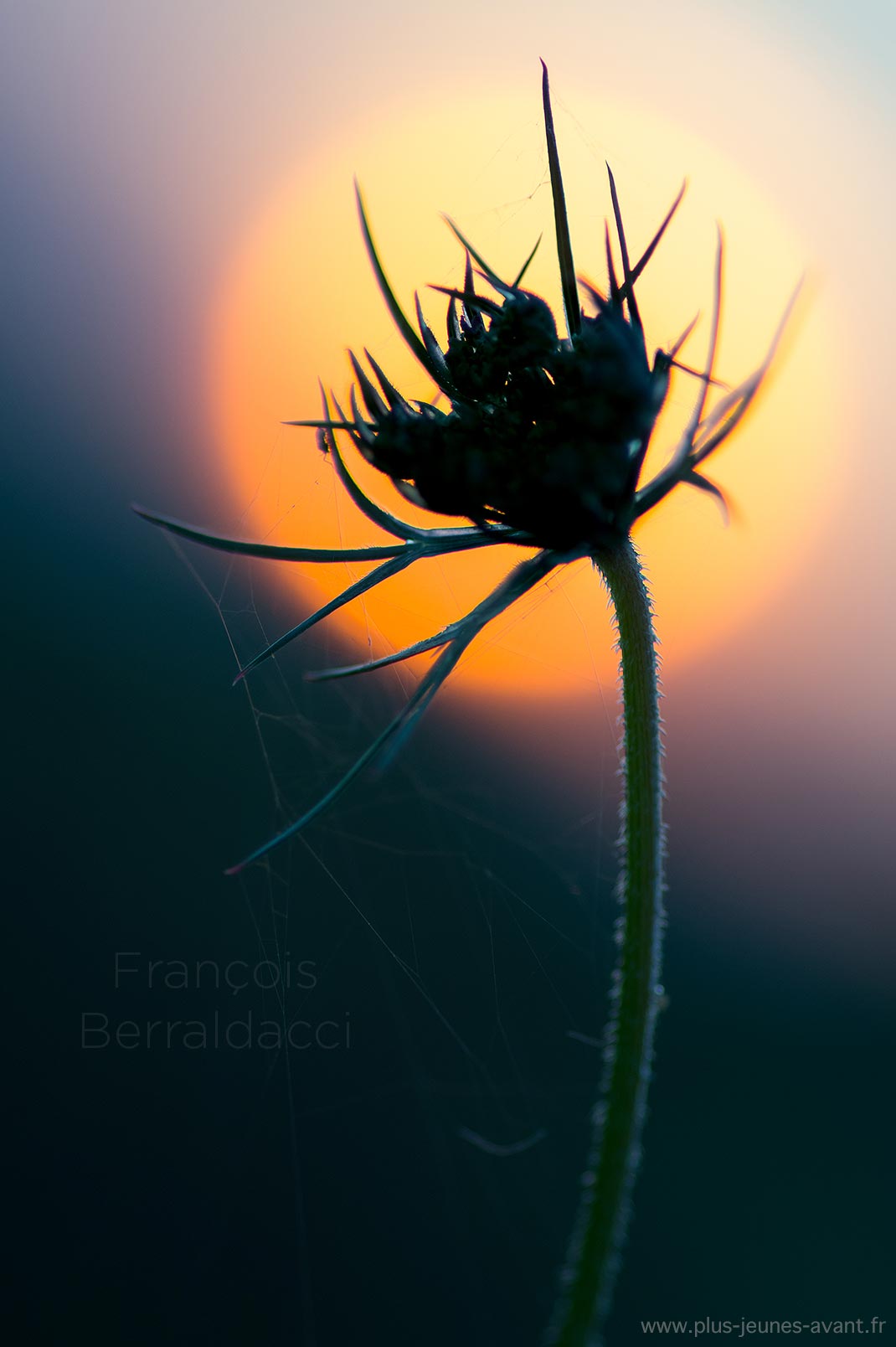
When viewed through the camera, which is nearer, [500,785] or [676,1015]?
[500,785]

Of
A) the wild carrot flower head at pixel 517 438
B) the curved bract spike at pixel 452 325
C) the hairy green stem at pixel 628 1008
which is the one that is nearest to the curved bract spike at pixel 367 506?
the wild carrot flower head at pixel 517 438

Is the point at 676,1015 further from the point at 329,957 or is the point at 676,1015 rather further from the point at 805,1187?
the point at 329,957

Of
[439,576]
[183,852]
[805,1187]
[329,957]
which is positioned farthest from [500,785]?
[805,1187]

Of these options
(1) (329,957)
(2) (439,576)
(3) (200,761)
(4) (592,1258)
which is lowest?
(4) (592,1258)

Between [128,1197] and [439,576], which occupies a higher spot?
[439,576]

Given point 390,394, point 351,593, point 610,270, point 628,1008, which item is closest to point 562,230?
point 610,270

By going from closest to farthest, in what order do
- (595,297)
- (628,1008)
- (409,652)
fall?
(628,1008), (595,297), (409,652)

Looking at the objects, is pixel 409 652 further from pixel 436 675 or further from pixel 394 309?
pixel 394 309
